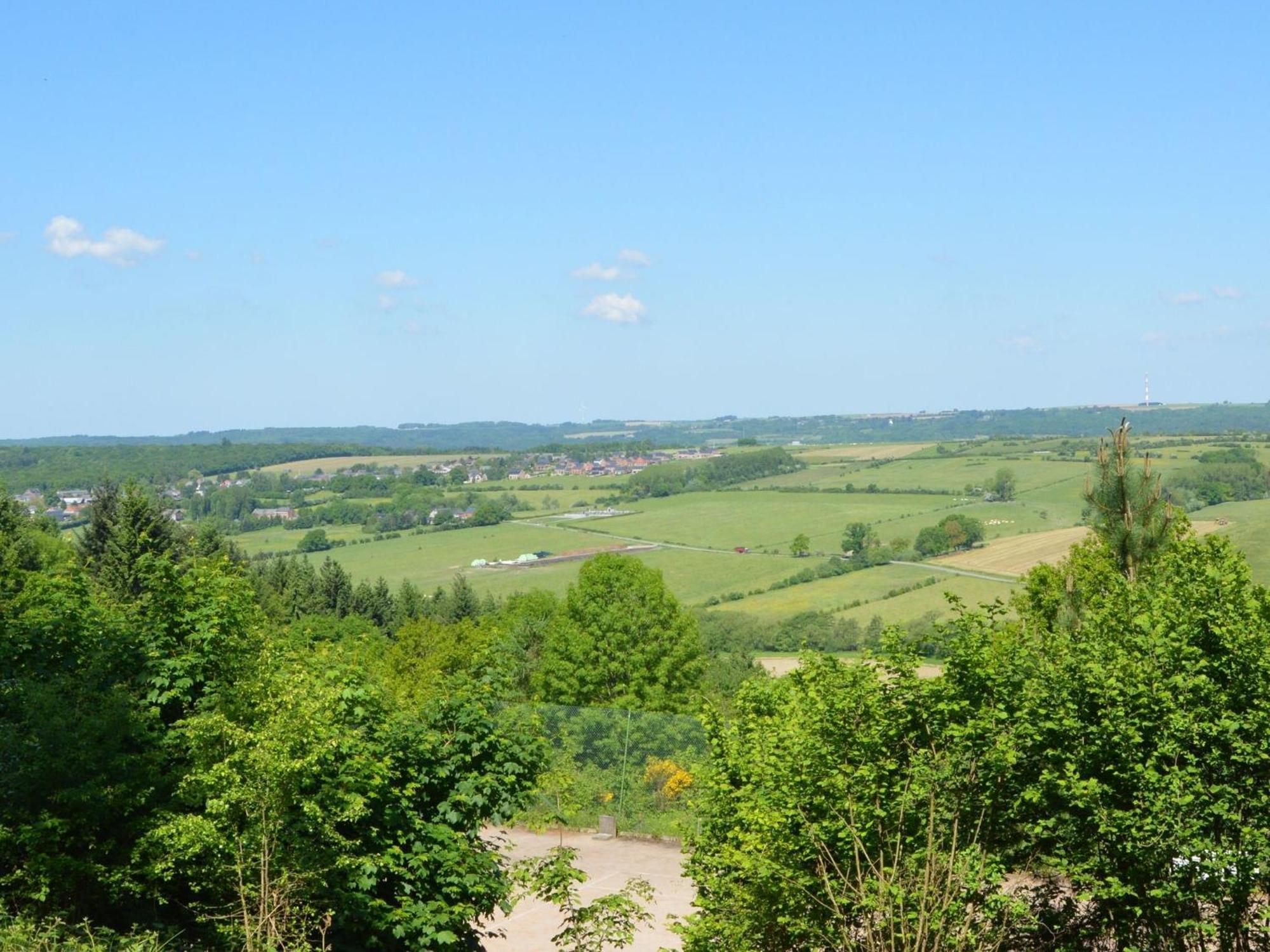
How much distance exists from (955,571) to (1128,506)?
68.8 meters

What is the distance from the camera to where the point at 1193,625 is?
484 inches

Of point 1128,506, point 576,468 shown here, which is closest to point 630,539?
point 576,468

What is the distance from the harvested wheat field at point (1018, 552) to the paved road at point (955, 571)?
0.42 m

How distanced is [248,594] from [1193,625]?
1157 centimetres

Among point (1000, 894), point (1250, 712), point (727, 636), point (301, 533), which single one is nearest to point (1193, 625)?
point (1250, 712)

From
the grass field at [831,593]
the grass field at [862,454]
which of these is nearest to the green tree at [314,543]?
the grass field at [831,593]

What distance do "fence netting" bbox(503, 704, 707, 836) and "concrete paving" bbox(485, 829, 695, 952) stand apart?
1.98ft

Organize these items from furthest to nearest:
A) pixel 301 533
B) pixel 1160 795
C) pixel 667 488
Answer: pixel 667 488 < pixel 301 533 < pixel 1160 795

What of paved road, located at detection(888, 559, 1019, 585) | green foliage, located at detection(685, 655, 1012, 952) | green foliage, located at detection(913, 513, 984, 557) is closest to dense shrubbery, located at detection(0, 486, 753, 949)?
green foliage, located at detection(685, 655, 1012, 952)

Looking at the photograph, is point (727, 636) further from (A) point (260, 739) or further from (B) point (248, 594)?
(A) point (260, 739)

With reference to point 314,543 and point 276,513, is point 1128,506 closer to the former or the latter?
point 314,543

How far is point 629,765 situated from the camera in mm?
29984

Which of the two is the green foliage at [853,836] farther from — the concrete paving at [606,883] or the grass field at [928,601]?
the grass field at [928,601]

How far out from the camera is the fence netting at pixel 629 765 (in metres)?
29.2
